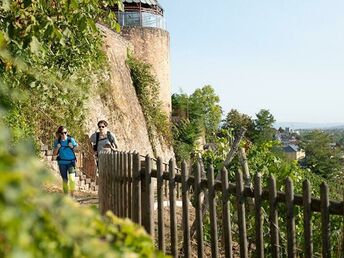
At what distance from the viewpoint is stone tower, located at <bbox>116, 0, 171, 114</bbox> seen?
27312 millimetres

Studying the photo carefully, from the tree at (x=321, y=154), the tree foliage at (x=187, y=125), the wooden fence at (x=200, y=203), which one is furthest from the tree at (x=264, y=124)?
the wooden fence at (x=200, y=203)

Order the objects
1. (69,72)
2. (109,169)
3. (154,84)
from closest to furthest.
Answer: (109,169) → (69,72) → (154,84)

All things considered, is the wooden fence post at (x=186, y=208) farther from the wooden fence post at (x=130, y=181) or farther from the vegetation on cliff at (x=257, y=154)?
the vegetation on cliff at (x=257, y=154)

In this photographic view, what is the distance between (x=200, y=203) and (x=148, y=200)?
2.04 ft

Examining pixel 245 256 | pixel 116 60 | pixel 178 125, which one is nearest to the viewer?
pixel 245 256

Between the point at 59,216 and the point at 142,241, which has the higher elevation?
the point at 59,216

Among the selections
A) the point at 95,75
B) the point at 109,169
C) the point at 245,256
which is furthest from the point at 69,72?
the point at 95,75

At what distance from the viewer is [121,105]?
22672mm

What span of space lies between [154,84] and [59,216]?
26.1m

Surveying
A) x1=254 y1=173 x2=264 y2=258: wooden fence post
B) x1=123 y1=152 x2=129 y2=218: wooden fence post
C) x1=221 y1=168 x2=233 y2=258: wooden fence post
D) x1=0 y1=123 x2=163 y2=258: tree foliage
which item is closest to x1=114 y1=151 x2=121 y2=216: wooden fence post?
x1=123 y1=152 x2=129 y2=218: wooden fence post

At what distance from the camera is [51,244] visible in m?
1.18

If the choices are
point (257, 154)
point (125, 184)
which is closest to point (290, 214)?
point (125, 184)

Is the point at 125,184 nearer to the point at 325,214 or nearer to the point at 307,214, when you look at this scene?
the point at 307,214

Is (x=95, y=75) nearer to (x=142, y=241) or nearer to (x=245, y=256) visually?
(x=245, y=256)
